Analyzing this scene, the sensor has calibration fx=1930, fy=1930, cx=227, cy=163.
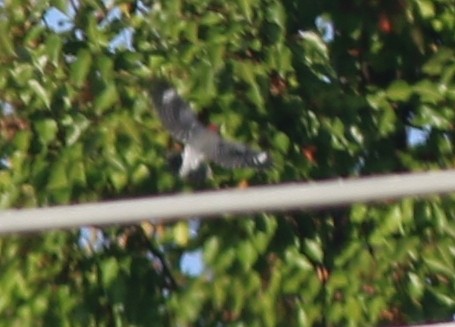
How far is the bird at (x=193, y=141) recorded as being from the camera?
4.17 m

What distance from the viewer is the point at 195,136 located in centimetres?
421

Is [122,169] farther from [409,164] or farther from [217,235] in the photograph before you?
[409,164]

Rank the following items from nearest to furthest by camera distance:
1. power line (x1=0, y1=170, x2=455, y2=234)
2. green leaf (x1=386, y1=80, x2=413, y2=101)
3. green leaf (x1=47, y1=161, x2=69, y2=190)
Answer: power line (x1=0, y1=170, x2=455, y2=234)
green leaf (x1=47, y1=161, x2=69, y2=190)
green leaf (x1=386, y1=80, x2=413, y2=101)

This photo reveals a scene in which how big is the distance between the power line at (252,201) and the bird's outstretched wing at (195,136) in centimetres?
120

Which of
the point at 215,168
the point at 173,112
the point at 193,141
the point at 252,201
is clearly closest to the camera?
the point at 252,201

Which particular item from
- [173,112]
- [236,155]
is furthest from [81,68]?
[236,155]

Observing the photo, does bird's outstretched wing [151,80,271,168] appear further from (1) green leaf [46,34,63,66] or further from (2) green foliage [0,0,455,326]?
(1) green leaf [46,34,63,66]

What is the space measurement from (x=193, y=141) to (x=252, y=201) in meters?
1.32

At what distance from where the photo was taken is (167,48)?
4293 mm

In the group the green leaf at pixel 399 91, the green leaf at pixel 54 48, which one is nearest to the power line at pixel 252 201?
the green leaf at pixel 54 48

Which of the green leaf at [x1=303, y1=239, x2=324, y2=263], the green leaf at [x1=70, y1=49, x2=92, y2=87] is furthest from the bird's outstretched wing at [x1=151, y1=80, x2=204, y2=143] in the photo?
the green leaf at [x1=303, y1=239, x2=324, y2=263]

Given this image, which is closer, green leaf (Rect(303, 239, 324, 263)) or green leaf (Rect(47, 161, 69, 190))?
green leaf (Rect(47, 161, 69, 190))

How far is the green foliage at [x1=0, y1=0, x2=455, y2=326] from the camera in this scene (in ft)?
13.8

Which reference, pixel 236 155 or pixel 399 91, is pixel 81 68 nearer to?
pixel 236 155
